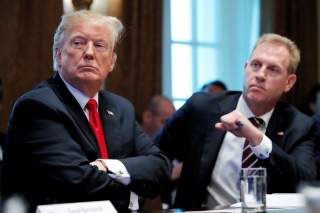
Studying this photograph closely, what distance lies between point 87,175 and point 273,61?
1210 millimetres

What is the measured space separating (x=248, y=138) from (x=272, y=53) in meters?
0.53

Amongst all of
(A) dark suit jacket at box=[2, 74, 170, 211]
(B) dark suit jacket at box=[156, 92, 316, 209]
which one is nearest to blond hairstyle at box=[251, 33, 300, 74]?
(B) dark suit jacket at box=[156, 92, 316, 209]

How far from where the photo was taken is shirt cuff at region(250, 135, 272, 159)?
2566mm

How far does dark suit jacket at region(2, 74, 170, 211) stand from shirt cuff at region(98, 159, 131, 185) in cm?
2

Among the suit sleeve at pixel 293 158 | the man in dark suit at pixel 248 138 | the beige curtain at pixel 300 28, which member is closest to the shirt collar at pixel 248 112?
the man in dark suit at pixel 248 138

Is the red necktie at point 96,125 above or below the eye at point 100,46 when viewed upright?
below

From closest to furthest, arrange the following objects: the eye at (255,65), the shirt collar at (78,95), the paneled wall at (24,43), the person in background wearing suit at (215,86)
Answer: the shirt collar at (78,95) → the eye at (255,65) → the paneled wall at (24,43) → the person in background wearing suit at (215,86)

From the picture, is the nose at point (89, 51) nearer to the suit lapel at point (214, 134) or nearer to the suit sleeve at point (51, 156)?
the suit sleeve at point (51, 156)

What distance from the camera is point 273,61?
2.85 metres

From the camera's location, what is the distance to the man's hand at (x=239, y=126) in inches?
97.3

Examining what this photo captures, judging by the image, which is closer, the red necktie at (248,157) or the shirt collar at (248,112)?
the red necktie at (248,157)

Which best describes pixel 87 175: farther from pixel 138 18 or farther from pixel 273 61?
pixel 138 18

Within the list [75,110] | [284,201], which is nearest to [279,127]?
[284,201]

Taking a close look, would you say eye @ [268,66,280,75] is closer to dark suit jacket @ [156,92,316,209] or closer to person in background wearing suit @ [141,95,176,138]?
dark suit jacket @ [156,92,316,209]
